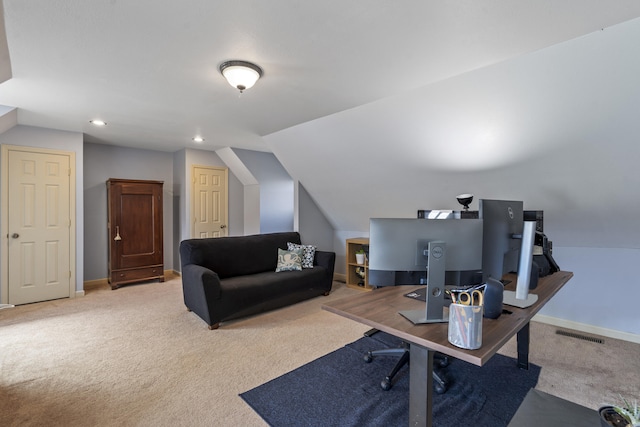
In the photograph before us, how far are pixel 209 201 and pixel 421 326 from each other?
4.96 metres

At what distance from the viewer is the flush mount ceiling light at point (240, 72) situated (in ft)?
7.15

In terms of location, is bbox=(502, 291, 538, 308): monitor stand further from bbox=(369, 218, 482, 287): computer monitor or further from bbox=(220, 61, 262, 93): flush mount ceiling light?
bbox=(220, 61, 262, 93): flush mount ceiling light

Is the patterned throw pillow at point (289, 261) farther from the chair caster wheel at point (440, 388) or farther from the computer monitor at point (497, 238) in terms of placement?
the computer monitor at point (497, 238)

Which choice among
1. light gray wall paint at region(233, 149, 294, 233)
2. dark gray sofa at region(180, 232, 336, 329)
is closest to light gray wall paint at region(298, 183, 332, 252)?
dark gray sofa at region(180, 232, 336, 329)

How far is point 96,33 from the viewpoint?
1842 mm

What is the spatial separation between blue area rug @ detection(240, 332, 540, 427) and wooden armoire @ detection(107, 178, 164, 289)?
12.1ft

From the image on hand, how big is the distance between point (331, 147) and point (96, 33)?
96.5 inches

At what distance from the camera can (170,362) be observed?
2.50 metres

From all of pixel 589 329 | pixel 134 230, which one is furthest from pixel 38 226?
pixel 589 329

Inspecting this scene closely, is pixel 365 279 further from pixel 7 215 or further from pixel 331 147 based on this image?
pixel 7 215

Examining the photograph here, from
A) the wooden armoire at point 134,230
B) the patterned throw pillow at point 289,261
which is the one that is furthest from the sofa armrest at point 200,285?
the wooden armoire at point 134,230

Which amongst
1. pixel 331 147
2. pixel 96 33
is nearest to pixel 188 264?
pixel 331 147

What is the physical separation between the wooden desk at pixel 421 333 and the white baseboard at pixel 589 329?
6.76 ft

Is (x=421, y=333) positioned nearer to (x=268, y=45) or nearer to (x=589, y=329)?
(x=268, y=45)
